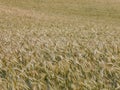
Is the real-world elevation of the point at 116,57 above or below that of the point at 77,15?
above

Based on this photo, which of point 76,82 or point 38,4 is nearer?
point 76,82

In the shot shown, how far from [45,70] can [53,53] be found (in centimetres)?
120

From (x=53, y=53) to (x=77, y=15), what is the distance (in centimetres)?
3593

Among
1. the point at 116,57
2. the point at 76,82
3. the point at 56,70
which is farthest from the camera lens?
the point at 116,57

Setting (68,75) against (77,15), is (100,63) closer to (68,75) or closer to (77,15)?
(68,75)

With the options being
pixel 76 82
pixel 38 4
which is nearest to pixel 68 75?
pixel 76 82

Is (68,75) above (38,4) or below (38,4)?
above

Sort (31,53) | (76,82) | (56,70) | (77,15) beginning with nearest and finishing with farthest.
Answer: (76,82), (56,70), (31,53), (77,15)

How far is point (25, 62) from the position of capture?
24.0 feet

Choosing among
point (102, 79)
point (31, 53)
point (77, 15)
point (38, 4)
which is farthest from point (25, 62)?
point (38, 4)

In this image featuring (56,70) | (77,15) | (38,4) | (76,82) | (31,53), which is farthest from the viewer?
(38,4)

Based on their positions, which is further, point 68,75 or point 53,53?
point 53,53

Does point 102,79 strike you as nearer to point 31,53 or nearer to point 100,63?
point 100,63

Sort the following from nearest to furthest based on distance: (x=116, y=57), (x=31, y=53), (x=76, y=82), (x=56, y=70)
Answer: (x=76, y=82), (x=56, y=70), (x=116, y=57), (x=31, y=53)
